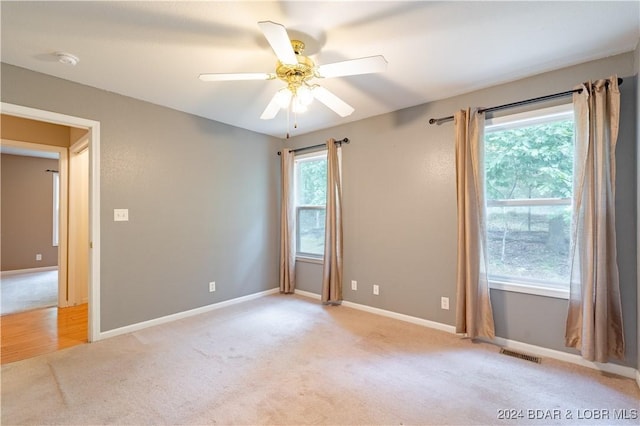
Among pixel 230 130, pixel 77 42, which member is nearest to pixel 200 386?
pixel 77 42

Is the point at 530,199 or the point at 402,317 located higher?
the point at 530,199

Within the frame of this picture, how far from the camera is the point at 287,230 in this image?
4.38 meters

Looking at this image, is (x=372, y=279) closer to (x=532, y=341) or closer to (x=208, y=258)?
(x=532, y=341)

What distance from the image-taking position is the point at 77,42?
6.81 ft

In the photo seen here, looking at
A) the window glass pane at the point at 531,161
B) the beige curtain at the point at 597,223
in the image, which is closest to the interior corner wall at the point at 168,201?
the window glass pane at the point at 531,161

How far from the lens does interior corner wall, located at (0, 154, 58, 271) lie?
231 inches

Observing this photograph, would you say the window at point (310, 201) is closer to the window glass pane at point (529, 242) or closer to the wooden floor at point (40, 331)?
the window glass pane at point (529, 242)

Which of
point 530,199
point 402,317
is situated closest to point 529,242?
point 530,199

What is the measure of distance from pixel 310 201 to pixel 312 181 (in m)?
0.31

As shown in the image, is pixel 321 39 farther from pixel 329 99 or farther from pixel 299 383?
pixel 299 383

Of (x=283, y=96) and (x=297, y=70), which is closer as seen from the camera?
(x=297, y=70)

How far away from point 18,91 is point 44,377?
7.53ft

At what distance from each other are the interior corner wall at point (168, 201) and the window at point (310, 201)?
471 mm

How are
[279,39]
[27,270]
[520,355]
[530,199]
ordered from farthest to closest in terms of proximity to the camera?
1. [27,270]
2. [530,199]
3. [520,355]
4. [279,39]
